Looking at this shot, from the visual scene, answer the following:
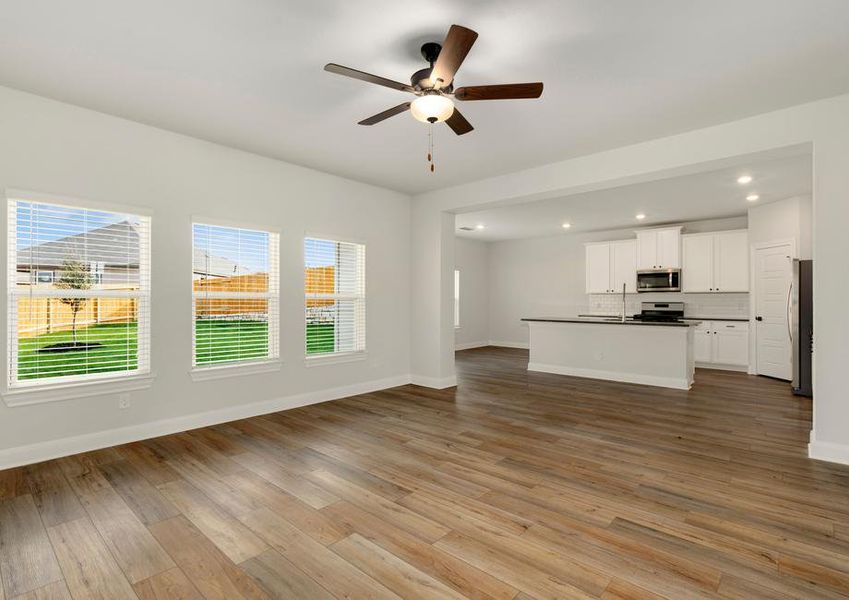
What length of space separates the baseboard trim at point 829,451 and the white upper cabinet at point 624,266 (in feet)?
17.6

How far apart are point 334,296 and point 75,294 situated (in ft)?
8.36

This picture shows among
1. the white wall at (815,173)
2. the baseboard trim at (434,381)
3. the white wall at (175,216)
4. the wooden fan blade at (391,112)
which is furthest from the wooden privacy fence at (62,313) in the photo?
the white wall at (815,173)

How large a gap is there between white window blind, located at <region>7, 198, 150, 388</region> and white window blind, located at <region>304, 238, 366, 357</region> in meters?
1.72

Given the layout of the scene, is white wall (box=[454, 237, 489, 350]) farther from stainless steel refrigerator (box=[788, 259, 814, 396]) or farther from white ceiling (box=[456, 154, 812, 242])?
stainless steel refrigerator (box=[788, 259, 814, 396])

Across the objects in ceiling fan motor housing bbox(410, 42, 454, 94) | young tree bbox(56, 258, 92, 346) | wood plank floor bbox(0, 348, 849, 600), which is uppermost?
ceiling fan motor housing bbox(410, 42, 454, 94)

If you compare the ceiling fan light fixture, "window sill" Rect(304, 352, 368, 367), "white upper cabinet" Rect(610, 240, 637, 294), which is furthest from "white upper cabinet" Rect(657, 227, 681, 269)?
the ceiling fan light fixture

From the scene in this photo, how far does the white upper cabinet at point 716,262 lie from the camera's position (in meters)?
7.45

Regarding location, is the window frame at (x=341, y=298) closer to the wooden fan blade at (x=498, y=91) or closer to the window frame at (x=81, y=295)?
the window frame at (x=81, y=295)

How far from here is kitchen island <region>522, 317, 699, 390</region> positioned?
19.9 feet

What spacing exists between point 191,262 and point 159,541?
8.54 feet

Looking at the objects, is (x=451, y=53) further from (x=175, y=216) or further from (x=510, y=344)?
(x=510, y=344)

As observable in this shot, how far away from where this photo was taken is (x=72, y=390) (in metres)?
3.44

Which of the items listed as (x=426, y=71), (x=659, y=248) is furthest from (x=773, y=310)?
(x=426, y=71)

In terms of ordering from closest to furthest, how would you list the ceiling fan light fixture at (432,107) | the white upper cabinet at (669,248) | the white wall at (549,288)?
the ceiling fan light fixture at (432,107) → the white upper cabinet at (669,248) → the white wall at (549,288)
